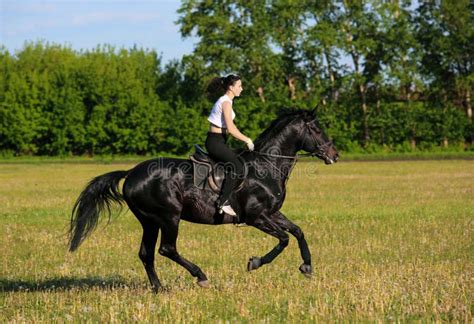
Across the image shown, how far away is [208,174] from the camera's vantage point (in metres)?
11.2

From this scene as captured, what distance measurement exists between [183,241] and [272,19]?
57.7m

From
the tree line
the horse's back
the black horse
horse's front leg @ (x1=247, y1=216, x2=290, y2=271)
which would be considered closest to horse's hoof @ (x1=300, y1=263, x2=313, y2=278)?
the black horse

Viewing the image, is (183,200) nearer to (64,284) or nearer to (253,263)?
(253,263)

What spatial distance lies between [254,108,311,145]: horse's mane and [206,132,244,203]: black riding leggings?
766 millimetres

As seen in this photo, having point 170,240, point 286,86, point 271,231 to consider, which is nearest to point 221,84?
point 271,231

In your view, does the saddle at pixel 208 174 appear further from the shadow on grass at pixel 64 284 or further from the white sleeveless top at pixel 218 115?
the shadow on grass at pixel 64 284

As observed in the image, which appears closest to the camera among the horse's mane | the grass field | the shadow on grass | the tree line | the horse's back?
the grass field

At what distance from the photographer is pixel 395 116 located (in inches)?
2675

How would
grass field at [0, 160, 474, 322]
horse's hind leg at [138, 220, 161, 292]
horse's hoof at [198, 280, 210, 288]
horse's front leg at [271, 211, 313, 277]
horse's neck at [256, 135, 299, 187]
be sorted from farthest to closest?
horse's neck at [256, 135, 299, 187] → horse's front leg at [271, 211, 313, 277] → horse's hind leg at [138, 220, 161, 292] → horse's hoof at [198, 280, 210, 288] → grass field at [0, 160, 474, 322]

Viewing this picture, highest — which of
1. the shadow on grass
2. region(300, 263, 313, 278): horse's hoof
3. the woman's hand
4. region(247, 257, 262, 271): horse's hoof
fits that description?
the woman's hand

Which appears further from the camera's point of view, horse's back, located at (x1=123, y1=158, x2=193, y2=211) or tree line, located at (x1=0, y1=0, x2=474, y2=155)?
tree line, located at (x1=0, y1=0, x2=474, y2=155)

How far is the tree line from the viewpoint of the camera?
67.9 m

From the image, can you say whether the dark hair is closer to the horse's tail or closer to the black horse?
the black horse

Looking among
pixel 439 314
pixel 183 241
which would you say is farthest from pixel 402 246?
pixel 439 314
